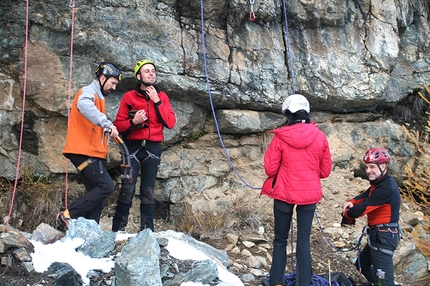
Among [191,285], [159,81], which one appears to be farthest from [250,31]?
[191,285]

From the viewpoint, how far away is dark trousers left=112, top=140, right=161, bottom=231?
19.8 ft

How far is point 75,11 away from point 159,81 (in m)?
1.67

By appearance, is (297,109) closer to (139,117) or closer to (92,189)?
(139,117)

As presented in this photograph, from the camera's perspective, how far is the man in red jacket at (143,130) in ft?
19.8

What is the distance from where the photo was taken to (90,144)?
5477mm

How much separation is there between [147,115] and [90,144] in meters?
0.95

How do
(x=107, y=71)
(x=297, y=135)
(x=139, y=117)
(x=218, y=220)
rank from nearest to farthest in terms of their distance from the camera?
(x=297, y=135) → (x=107, y=71) → (x=139, y=117) → (x=218, y=220)

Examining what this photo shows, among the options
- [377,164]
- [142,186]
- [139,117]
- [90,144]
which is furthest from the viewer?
[142,186]

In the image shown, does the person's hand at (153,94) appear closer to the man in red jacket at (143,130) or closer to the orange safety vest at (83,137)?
the man in red jacket at (143,130)

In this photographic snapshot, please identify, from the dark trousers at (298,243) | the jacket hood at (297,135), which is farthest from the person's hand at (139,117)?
the dark trousers at (298,243)

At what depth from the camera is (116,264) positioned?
4.33m

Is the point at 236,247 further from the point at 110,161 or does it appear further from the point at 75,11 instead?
the point at 75,11

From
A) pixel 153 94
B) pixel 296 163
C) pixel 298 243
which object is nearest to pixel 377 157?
pixel 296 163

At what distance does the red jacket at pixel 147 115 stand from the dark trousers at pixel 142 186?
11 centimetres
